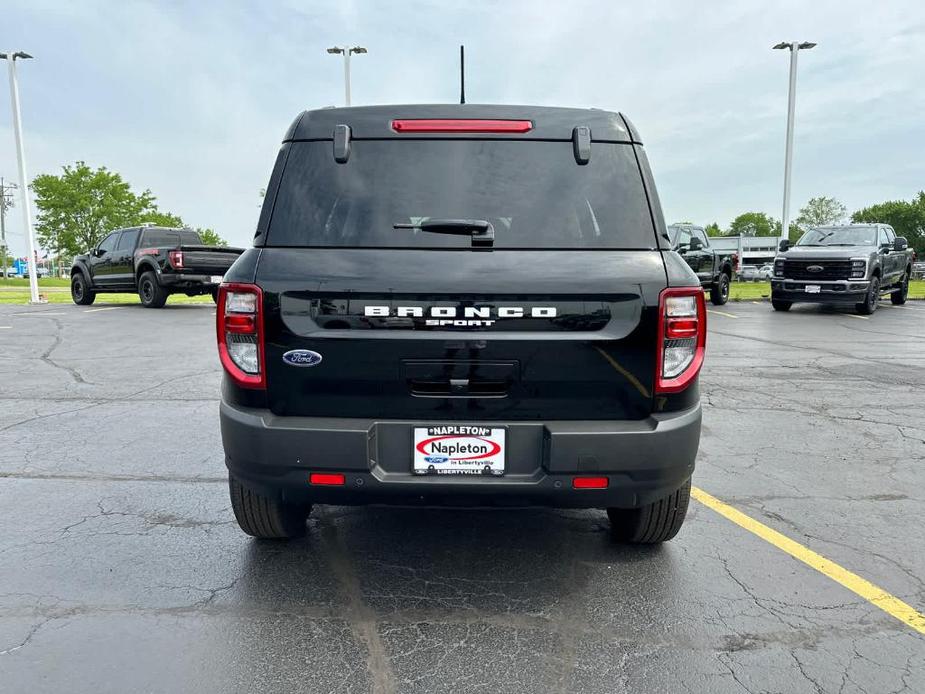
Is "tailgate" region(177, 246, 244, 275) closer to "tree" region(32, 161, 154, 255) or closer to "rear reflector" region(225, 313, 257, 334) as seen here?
"rear reflector" region(225, 313, 257, 334)

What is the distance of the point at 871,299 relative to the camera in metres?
16.6

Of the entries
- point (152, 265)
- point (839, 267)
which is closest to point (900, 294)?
point (839, 267)

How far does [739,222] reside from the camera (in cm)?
15200

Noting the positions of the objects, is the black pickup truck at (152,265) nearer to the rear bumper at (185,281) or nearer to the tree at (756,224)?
the rear bumper at (185,281)

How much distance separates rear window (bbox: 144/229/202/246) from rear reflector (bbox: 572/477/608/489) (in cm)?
1785

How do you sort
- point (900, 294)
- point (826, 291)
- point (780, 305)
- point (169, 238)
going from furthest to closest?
point (900, 294), point (169, 238), point (780, 305), point (826, 291)

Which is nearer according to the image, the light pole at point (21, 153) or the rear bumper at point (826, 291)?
the rear bumper at point (826, 291)

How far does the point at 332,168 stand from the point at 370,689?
2.00 meters

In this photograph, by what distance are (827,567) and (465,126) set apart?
262 cm

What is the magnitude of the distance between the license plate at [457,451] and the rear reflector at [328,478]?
0.96 ft

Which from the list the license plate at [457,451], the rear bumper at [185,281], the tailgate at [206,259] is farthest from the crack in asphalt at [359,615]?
the rear bumper at [185,281]

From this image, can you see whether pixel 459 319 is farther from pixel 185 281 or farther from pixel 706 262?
pixel 706 262

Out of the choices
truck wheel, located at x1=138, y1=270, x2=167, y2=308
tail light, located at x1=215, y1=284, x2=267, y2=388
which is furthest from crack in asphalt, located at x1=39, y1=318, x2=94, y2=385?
tail light, located at x1=215, y1=284, x2=267, y2=388

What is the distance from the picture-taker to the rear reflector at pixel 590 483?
9.04 feet
